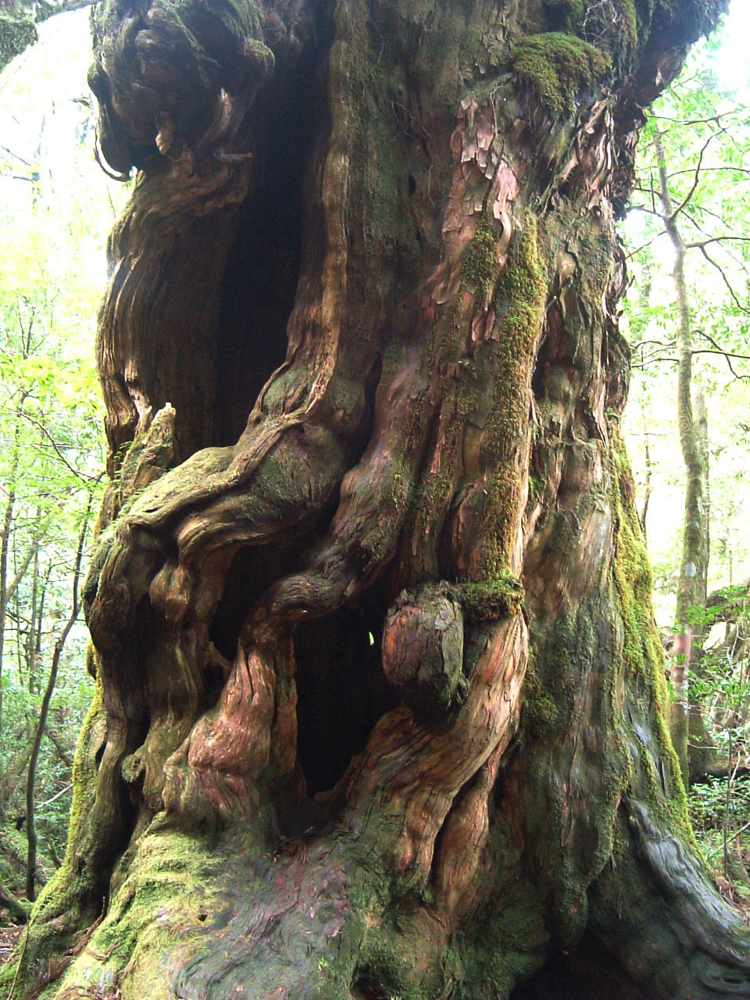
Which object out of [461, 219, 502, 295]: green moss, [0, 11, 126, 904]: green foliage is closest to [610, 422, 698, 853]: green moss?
[461, 219, 502, 295]: green moss

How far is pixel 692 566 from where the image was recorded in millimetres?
7848

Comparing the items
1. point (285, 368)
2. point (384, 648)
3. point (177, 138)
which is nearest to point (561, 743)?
point (384, 648)

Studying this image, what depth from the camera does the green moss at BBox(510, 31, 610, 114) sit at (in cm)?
349

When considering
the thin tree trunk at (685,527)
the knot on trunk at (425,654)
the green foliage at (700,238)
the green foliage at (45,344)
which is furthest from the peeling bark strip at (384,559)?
the green foliage at (45,344)

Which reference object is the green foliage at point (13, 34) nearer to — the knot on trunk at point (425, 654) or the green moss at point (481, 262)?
the green moss at point (481, 262)

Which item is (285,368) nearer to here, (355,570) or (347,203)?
(347,203)

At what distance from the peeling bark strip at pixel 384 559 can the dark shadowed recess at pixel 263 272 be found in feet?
0.35

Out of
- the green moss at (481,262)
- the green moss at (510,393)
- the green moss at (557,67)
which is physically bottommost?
the green moss at (510,393)

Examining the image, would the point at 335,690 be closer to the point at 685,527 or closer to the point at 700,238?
the point at 685,527

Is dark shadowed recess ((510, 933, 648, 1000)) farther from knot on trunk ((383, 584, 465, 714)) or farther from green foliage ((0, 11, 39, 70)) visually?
green foliage ((0, 11, 39, 70))

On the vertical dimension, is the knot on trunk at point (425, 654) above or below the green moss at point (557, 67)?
below

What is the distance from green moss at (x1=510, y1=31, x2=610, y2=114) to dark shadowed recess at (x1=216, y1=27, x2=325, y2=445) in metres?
1.29

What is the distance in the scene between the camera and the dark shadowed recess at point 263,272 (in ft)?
13.7

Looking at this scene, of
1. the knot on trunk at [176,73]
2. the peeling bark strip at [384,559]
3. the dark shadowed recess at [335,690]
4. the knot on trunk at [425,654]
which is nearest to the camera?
the knot on trunk at [425,654]
